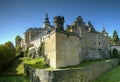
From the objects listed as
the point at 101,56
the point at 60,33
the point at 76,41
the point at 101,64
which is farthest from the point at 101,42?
the point at 60,33

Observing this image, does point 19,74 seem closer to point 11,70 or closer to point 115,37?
point 11,70

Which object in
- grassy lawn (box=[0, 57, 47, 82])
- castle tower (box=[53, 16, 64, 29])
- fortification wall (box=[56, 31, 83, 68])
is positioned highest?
castle tower (box=[53, 16, 64, 29])

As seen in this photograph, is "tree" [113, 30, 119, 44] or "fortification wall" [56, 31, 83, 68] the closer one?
"fortification wall" [56, 31, 83, 68]

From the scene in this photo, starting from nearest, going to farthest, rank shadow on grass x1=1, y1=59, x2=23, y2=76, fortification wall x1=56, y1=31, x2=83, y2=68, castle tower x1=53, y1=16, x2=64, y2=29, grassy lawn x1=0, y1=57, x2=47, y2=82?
fortification wall x1=56, y1=31, x2=83, y2=68 < castle tower x1=53, y1=16, x2=64, y2=29 < grassy lawn x1=0, y1=57, x2=47, y2=82 < shadow on grass x1=1, y1=59, x2=23, y2=76

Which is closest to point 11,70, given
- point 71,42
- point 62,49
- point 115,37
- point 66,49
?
point 71,42

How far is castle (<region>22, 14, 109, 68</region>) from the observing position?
28.0 meters

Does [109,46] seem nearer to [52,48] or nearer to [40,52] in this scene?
[40,52]

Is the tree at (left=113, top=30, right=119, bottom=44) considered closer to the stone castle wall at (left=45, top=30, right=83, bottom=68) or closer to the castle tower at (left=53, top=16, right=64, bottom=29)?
the stone castle wall at (left=45, top=30, right=83, bottom=68)

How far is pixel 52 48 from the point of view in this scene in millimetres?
28906

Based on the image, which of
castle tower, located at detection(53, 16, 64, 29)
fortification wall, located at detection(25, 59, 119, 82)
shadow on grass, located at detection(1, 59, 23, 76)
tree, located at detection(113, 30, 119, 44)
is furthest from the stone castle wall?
tree, located at detection(113, 30, 119, 44)

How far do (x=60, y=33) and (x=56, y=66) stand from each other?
575cm

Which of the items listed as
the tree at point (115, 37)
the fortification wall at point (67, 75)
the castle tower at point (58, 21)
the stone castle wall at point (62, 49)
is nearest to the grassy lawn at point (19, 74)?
the stone castle wall at point (62, 49)

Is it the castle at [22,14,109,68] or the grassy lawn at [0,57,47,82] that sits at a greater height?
the castle at [22,14,109,68]

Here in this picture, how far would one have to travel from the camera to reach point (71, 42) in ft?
101
